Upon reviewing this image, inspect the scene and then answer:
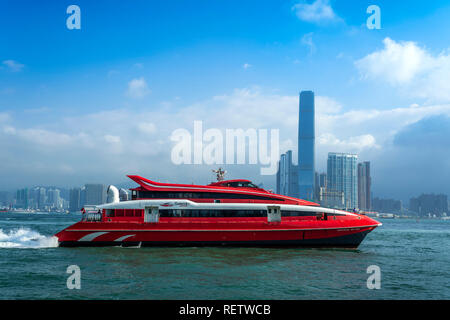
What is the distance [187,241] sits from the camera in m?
26.0

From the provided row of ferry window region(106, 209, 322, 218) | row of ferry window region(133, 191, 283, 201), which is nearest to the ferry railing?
row of ferry window region(106, 209, 322, 218)

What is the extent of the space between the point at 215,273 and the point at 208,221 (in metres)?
8.79

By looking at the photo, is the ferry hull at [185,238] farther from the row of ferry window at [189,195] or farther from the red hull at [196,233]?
the row of ferry window at [189,195]

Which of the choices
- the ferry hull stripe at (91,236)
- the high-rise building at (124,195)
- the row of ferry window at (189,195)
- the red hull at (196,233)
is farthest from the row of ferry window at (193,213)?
the high-rise building at (124,195)

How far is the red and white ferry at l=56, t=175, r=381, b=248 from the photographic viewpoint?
2595 centimetres

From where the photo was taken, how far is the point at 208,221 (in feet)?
86.8

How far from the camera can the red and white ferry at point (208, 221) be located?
25953 millimetres

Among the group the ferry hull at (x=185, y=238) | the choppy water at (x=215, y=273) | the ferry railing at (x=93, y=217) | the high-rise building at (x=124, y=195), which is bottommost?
the choppy water at (x=215, y=273)

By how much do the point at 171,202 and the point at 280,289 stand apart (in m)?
13.6

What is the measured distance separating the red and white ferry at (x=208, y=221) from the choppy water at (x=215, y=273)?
2.96ft

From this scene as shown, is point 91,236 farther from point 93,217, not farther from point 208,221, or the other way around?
point 208,221

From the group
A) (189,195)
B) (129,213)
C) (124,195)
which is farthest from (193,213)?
(124,195)
